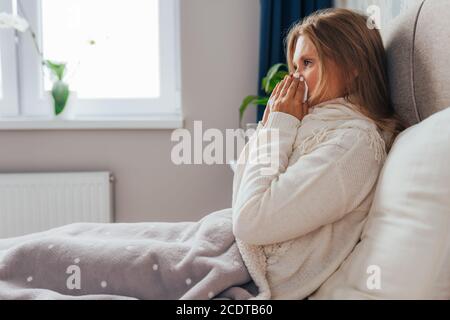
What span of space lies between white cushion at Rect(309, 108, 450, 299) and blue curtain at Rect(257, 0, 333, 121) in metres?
1.48

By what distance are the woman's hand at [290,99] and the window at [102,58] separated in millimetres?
1443

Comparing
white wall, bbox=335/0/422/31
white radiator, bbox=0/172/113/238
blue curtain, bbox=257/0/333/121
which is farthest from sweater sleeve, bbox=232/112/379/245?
white radiator, bbox=0/172/113/238

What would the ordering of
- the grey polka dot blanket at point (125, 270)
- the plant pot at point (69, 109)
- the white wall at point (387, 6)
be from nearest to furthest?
the grey polka dot blanket at point (125, 270), the white wall at point (387, 6), the plant pot at point (69, 109)

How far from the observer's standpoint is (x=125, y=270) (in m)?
0.86

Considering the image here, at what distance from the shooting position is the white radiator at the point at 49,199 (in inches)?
89.1

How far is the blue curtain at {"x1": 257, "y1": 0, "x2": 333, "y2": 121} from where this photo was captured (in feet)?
7.36

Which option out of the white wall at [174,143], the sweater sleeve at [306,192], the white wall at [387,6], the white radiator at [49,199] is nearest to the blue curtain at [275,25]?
the white wall at [174,143]

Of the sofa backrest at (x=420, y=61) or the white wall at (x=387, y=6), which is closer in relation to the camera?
the sofa backrest at (x=420, y=61)

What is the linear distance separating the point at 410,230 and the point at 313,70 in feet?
1.66

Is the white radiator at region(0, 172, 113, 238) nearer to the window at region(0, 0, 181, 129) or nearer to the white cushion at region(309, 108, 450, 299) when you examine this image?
the window at region(0, 0, 181, 129)

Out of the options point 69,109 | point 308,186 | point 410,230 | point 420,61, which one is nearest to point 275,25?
point 69,109

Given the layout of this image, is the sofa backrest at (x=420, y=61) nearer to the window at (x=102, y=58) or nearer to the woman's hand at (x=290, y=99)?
the woman's hand at (x=290, y=99)

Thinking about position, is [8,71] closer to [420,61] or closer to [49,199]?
[49,199]

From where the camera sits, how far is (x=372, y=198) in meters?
0.87
